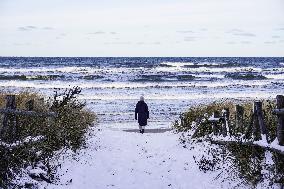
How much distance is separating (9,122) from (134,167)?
11.6 feet

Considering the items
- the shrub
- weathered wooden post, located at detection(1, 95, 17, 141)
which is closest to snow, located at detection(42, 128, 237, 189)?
the shrub

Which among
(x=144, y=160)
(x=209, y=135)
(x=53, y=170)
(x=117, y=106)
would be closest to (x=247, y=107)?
(x=209, y=135)

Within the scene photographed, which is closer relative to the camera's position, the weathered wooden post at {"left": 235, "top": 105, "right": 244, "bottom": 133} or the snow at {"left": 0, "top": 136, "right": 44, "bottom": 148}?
the snow at {"left": 0, "top": 136, "right": 44, "bottom": 148}

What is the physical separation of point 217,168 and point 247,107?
5227 millimetres

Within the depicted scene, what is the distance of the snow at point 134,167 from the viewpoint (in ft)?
34.7

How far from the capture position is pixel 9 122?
10.9 m

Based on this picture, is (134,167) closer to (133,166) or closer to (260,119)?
(133,166)

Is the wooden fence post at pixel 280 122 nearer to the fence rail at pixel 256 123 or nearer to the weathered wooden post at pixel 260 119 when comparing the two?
the fence rail at pixel 256 123

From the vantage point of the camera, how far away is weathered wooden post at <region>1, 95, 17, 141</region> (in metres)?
10.1

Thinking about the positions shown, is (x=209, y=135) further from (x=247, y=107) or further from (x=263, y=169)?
(x=263, y=169)

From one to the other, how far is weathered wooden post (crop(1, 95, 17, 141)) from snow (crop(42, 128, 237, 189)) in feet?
4.87

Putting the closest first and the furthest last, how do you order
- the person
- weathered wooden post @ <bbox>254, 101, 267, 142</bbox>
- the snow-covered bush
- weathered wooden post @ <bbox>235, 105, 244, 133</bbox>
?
1. the snow-covered bush
2. weathered wooden post @ <bbox>254, 101, 267, 142</bbox>
3. weathered wooden post @ <bbox>235, 105, 244, 133</bbox>
4. the person

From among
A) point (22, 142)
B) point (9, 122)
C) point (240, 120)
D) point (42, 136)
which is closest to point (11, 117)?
point (9, 122)

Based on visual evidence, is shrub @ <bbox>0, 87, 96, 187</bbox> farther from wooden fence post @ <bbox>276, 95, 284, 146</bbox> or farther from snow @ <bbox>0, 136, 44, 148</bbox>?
wooden fence post @ <bbox>276, 95, 284, 146</bbox>
